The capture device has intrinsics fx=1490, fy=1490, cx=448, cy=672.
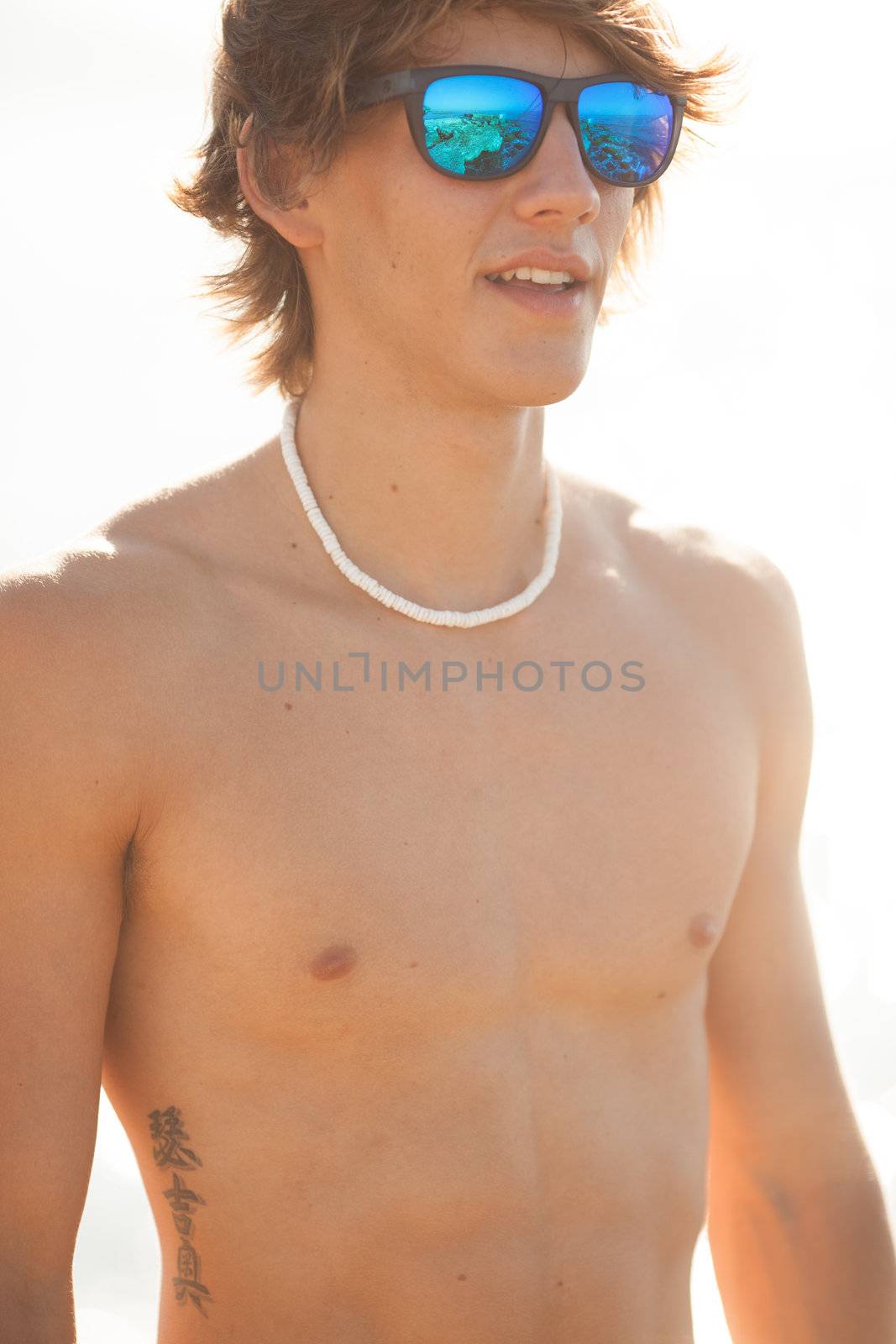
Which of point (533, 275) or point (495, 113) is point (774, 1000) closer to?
point (533, 275)

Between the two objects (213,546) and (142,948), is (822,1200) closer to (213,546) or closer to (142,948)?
(142,948)

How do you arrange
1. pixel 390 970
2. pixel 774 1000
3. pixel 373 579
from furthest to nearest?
pixel 774 1000
pixel 373 579
pixel 390 970

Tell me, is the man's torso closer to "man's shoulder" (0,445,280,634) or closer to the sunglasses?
"man's shoulder" (0,445,280,634)

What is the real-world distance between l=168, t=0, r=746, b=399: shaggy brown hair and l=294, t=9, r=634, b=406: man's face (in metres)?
0.03

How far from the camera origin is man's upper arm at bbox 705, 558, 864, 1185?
2041mm

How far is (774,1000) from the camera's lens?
2059 millimetres

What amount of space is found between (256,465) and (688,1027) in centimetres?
92

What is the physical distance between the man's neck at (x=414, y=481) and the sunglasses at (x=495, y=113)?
1.00 feet

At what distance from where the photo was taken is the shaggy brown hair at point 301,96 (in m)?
1.84

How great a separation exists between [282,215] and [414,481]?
41 cm

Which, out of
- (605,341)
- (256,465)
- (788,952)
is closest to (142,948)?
(256,465)

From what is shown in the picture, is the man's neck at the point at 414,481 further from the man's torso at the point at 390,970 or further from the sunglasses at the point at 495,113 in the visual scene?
the sunglasses at the point at 495,113

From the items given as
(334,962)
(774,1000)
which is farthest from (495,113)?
(774,1000)

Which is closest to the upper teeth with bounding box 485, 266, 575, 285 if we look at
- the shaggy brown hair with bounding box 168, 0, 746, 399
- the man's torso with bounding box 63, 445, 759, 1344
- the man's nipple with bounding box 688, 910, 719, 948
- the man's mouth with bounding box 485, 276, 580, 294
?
the man's mouth with bounding box 485, 276, 580, 294
